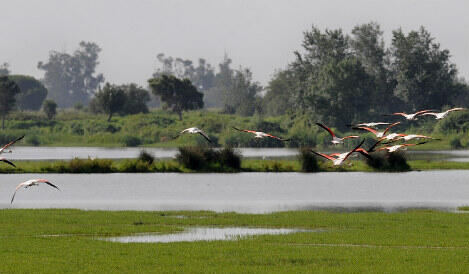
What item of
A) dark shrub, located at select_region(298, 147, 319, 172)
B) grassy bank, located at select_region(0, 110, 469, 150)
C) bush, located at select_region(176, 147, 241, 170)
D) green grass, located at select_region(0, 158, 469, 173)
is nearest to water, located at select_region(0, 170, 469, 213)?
dark shrub, located at select_region(298, 147, 319, 172)

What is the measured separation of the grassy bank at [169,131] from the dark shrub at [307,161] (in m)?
47.1

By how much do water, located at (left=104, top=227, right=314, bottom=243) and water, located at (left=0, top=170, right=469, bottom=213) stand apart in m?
8.43

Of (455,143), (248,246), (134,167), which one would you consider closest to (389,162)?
(134,167)

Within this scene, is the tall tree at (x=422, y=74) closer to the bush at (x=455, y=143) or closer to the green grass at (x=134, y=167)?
the bush at (x=455, y=143)

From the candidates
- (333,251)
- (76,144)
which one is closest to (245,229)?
(333,251)

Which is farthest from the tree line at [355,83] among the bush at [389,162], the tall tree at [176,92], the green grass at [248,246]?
the green grass at [248,246]

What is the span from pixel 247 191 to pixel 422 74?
93.2 m

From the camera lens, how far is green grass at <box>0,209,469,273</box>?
22.7 m

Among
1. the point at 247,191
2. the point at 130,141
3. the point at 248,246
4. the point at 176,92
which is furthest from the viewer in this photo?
the point at 176,92

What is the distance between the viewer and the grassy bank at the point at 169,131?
387 feet

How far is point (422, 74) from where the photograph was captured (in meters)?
140

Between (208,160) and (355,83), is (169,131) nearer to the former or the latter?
(355,83)

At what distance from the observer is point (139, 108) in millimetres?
155125

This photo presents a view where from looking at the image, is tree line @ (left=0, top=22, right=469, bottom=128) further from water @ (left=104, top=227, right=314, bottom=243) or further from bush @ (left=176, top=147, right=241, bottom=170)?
water @ (left=104, top=227, right=314, bottom=243)
